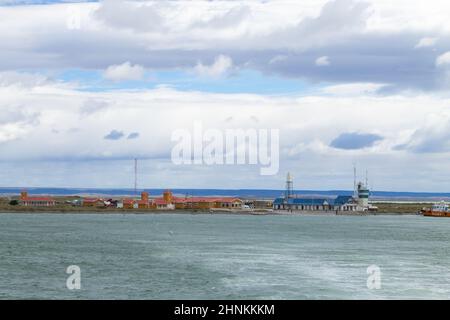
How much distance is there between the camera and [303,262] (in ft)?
210

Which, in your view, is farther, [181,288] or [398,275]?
[398,275]

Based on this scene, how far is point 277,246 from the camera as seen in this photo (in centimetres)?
8219

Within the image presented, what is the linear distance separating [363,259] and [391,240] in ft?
99.9
